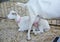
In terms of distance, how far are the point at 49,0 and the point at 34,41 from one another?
0.62 meters

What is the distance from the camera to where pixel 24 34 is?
1.83 m

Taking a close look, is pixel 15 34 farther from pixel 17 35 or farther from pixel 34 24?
pixel 34 24

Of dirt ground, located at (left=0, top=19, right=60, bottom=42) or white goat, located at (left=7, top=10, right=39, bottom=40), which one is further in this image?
white goat, located at (left=7, top=10, right=39, bottom=40)

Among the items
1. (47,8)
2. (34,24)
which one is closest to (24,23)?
(34,24)

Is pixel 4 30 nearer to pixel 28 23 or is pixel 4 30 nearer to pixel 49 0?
pixel 28 23

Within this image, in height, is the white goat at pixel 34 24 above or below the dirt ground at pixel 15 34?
above

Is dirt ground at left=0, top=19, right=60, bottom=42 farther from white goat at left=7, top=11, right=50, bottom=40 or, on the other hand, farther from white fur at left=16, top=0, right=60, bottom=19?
white fur at left=16, top=0, right=60, bottom=19

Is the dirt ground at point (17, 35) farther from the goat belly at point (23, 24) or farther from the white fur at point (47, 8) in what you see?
the white fur at point (47, 8)

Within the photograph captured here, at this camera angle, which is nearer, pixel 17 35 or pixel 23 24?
pixel 17 35

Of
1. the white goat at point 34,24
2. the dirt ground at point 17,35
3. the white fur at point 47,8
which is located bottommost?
the dirt ground at point 17,35

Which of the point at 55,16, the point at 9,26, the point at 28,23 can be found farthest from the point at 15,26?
the point at 55,16

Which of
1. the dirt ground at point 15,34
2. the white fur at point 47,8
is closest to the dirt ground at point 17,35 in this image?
the dirt ground at point 15,34

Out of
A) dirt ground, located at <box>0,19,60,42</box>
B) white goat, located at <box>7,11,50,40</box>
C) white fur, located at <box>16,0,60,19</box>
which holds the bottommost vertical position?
dirt ground, located at <box>0,19,60,42</box>

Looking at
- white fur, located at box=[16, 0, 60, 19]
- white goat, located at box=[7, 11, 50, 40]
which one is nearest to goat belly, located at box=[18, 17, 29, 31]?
white goat, located at box=[7, 11, 50, 40]
